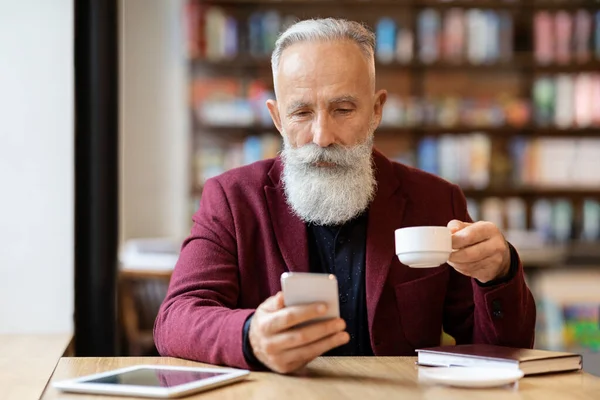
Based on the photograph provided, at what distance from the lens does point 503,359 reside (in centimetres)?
134

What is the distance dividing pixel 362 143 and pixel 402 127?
375 centimetres

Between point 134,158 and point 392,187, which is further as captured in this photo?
point 134,158

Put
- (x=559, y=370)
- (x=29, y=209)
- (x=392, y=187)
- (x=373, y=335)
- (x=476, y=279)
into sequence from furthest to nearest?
(x=29, y=209)
(x=392, y=187)
(x=373, y=335)
(x=476, y=279)
(x=559, y=370)

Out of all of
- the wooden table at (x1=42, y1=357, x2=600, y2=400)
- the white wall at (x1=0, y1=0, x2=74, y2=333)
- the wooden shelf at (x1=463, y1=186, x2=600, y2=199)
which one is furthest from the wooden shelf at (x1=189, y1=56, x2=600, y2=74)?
the wooden table at (x1=42, y1=357, x2=600, y2=400)

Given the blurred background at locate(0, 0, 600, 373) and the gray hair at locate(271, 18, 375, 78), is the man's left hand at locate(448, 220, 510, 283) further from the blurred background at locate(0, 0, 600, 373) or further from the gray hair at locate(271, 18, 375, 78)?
the blurred background at locate(0, 0, 600, 373)

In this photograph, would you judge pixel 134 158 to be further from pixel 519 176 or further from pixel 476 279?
pixel 476 279


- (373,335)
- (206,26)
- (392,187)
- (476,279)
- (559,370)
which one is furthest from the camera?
(206,26)

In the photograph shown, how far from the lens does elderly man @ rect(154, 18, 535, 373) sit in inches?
69.1

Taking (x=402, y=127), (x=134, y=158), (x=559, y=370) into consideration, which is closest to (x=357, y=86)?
(x=559, y=370)

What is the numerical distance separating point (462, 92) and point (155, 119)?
2.06 meters

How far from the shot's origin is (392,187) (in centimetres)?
194

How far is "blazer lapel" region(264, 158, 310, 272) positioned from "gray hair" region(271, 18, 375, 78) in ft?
0.91

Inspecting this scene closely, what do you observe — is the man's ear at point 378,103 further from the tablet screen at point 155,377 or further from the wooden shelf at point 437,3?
the wooden shelf at point 437,3

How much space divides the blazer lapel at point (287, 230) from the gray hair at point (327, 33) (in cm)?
28
